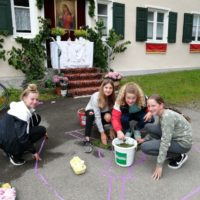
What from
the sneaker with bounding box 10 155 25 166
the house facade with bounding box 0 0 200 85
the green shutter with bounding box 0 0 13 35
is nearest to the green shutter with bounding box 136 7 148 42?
the house facade with bounding box 0 0 200 85

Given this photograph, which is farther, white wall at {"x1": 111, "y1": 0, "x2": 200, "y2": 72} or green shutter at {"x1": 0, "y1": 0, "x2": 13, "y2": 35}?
white wall at {"x1": 111, "y1": 0, "x2": 200, "y2": 72}

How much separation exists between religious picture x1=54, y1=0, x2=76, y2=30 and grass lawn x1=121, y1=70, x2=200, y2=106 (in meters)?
2.71

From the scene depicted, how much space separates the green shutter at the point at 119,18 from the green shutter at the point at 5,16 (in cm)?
372

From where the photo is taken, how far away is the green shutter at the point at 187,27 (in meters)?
10.9

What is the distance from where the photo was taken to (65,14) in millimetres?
7961

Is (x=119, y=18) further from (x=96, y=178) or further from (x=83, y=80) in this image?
(x=96, y=178)

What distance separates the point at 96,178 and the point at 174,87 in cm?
550

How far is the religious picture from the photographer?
7840mm

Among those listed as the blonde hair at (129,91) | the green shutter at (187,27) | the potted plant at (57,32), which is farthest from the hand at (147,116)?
the green shutter at (187,27)

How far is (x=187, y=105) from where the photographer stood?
5637 millimetres

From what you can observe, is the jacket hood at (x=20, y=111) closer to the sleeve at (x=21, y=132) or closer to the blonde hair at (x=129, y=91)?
the sleeve at (x=21, y=132)

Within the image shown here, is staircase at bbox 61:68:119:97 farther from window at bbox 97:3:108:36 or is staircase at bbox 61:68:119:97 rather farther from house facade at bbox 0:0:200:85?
window at bbox 97:3:108:36

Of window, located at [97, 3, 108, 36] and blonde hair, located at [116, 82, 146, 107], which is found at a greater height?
window, located at [97, 3, 108, 36]

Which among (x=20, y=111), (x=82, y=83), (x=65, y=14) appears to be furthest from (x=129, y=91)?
(x=65, y=14)
